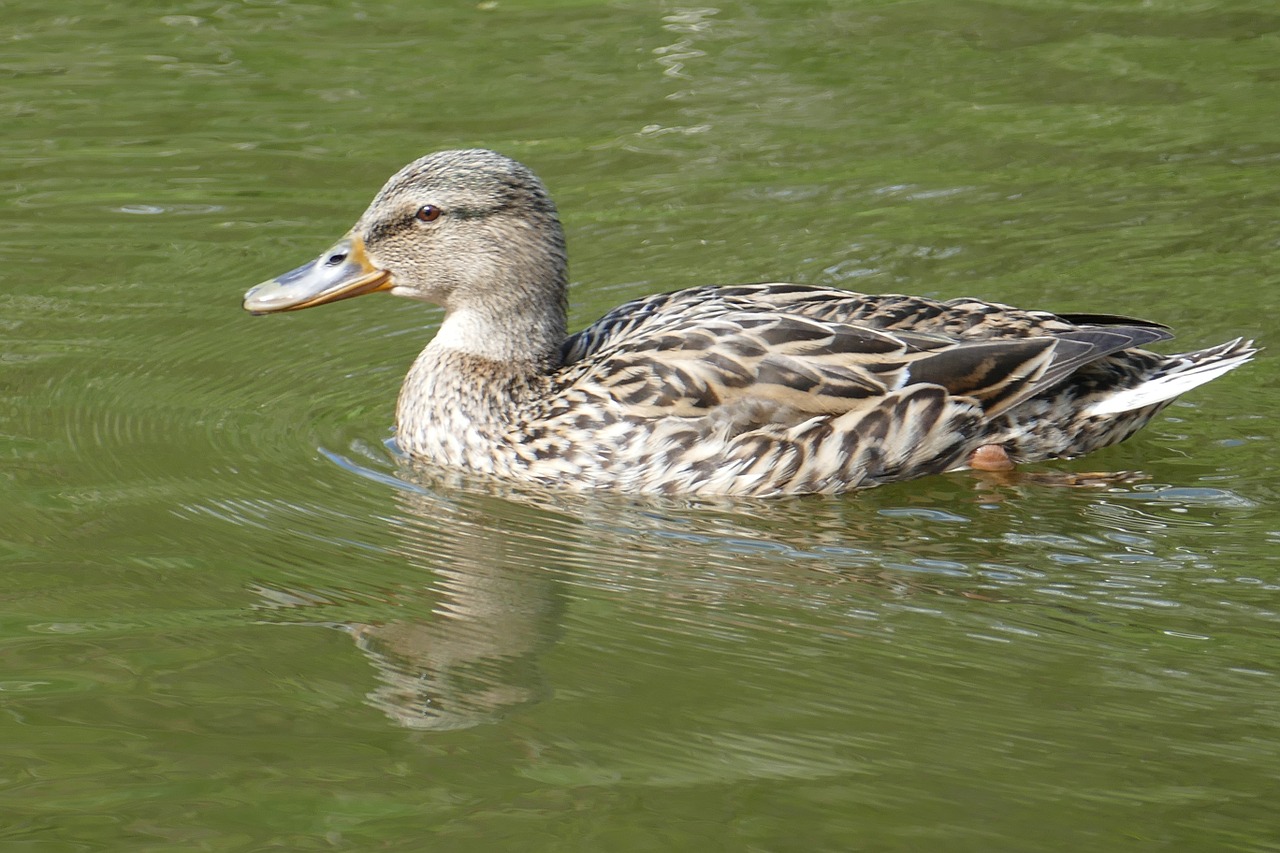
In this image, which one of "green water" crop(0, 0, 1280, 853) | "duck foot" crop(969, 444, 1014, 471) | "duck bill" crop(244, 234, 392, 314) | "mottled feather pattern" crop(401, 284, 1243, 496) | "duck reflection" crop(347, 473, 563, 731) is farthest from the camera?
"duck bill" crop(244, 234, 392, 314)

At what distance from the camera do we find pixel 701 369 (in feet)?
25.2

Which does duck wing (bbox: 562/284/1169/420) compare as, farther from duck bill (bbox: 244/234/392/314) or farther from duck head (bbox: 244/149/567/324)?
duck bill (bbox: 244/234/392/314)

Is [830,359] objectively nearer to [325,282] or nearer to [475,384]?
[475,384]

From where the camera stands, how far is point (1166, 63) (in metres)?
12.2

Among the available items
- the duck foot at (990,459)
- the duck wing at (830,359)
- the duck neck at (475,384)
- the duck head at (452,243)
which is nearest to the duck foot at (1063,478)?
the duck foot at (990,459)

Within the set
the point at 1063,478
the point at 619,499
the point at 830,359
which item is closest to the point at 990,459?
the point at 1063,478

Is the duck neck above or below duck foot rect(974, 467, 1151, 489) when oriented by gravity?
above

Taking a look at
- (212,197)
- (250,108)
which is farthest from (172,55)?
(212,197)

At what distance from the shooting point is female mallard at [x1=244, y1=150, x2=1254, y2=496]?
7.66 m

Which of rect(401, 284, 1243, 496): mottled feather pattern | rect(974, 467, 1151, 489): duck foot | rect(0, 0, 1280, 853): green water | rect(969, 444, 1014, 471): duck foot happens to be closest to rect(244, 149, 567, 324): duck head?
rect(401, 284, 1243, 496): mottled feather pattern

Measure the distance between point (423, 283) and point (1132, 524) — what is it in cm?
333

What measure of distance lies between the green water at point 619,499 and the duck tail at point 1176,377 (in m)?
0.35

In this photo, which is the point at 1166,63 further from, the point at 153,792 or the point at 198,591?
the point at 153,792

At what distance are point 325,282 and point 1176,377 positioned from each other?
3.77 metres
